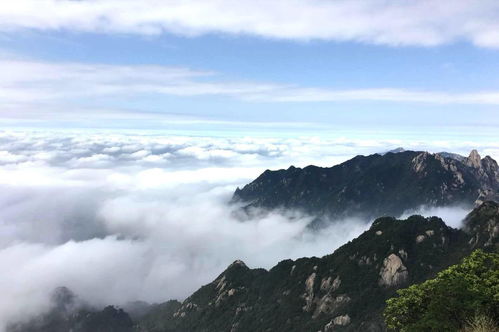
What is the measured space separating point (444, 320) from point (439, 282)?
10994mm

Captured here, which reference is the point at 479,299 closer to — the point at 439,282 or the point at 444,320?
the point at 444,320

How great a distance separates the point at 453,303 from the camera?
49.8 meters

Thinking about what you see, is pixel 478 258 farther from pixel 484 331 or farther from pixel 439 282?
pixel 484 331

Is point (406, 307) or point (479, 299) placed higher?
point (479, 299)

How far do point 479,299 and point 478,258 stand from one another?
679 inches

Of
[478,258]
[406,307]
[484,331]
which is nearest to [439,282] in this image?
[406,307]

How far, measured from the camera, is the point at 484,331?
39.4 metres

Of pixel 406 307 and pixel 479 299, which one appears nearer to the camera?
pixel 479 299

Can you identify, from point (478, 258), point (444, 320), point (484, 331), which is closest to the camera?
point (484, 331)

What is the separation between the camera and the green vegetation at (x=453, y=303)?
4784 cm

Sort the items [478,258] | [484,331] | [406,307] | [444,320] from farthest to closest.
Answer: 1. [478,258]
2. [406,307]
3. [444,320]
4. [484,331]

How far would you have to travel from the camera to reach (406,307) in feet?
188

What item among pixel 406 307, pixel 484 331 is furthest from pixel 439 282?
pixel 484 331

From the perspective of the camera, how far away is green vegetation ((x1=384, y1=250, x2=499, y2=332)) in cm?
4784
